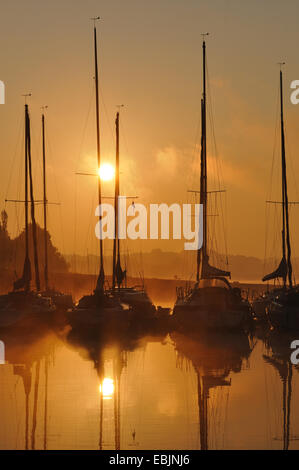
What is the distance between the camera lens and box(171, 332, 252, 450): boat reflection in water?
830 inches

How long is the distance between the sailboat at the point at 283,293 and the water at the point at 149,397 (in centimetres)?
526

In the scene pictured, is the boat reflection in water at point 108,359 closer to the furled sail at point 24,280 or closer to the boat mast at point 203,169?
the furled sail at point 24,280

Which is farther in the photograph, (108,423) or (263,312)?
(263,312)

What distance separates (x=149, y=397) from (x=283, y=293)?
24001 mm

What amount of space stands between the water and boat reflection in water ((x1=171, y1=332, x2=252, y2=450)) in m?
0.04

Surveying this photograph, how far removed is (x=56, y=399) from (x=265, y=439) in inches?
285

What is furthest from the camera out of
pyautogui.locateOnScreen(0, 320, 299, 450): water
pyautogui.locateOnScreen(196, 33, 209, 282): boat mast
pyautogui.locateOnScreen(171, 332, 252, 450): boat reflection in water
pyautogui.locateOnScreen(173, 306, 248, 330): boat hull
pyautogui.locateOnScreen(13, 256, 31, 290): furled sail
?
pyautogui.locateOnScreen(196, 33, 209, 282): boat mast

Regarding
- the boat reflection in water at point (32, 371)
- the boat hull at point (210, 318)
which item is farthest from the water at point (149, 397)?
the boat hull at point (210, 318)

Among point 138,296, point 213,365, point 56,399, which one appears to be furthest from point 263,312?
point 56,399

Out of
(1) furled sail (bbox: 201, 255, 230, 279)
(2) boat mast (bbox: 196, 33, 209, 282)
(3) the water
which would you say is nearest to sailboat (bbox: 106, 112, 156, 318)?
(2) boat mast (bbox: 196, 33, 209, 282)

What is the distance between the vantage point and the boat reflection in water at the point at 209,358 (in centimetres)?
2108

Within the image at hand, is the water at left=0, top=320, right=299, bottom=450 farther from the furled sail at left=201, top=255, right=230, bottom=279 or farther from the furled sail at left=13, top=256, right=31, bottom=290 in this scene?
the furled sail at left=13, top=256, right=31, bottom=290
